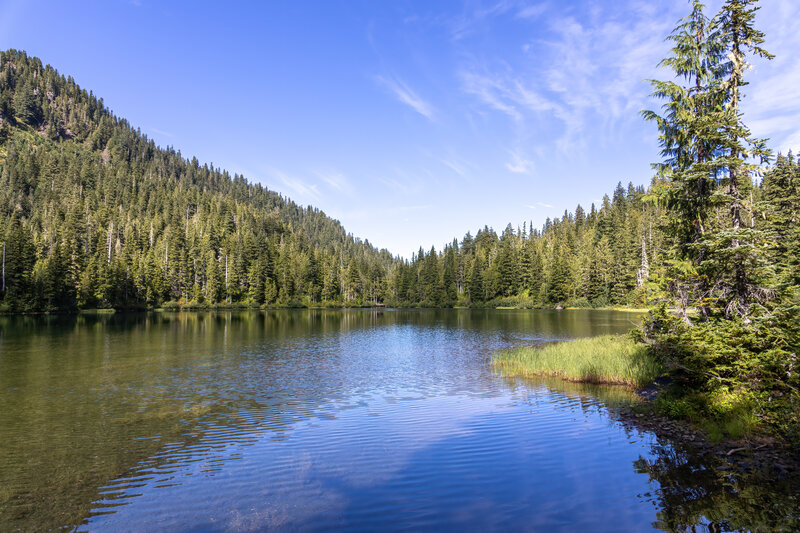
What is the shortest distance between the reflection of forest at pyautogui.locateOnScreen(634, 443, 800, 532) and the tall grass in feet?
37.7

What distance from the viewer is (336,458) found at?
13.2 metres

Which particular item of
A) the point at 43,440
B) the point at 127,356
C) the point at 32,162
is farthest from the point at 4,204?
the point at 43,440

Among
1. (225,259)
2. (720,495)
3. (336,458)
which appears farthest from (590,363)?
(225,259)

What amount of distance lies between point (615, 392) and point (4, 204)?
192 m

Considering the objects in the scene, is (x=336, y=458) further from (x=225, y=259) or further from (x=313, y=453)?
(x=225, y=259)

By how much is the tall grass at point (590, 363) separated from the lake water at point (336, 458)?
2355 mm

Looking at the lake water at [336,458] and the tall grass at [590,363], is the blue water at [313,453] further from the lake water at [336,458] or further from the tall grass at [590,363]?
the tall grass at [590,363]

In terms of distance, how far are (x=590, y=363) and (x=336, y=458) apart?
1825 cm

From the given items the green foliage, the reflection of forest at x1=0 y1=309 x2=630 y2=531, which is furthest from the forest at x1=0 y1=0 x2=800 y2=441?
the reflection of forest at x1=0 y1=309 x2=630 y2=531

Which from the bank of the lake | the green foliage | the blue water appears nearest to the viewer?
the blue water

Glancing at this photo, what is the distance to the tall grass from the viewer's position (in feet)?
77.7

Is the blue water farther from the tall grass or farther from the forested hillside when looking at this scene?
the forested hillside

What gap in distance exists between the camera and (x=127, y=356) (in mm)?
34938

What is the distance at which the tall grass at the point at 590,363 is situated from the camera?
2367cm
